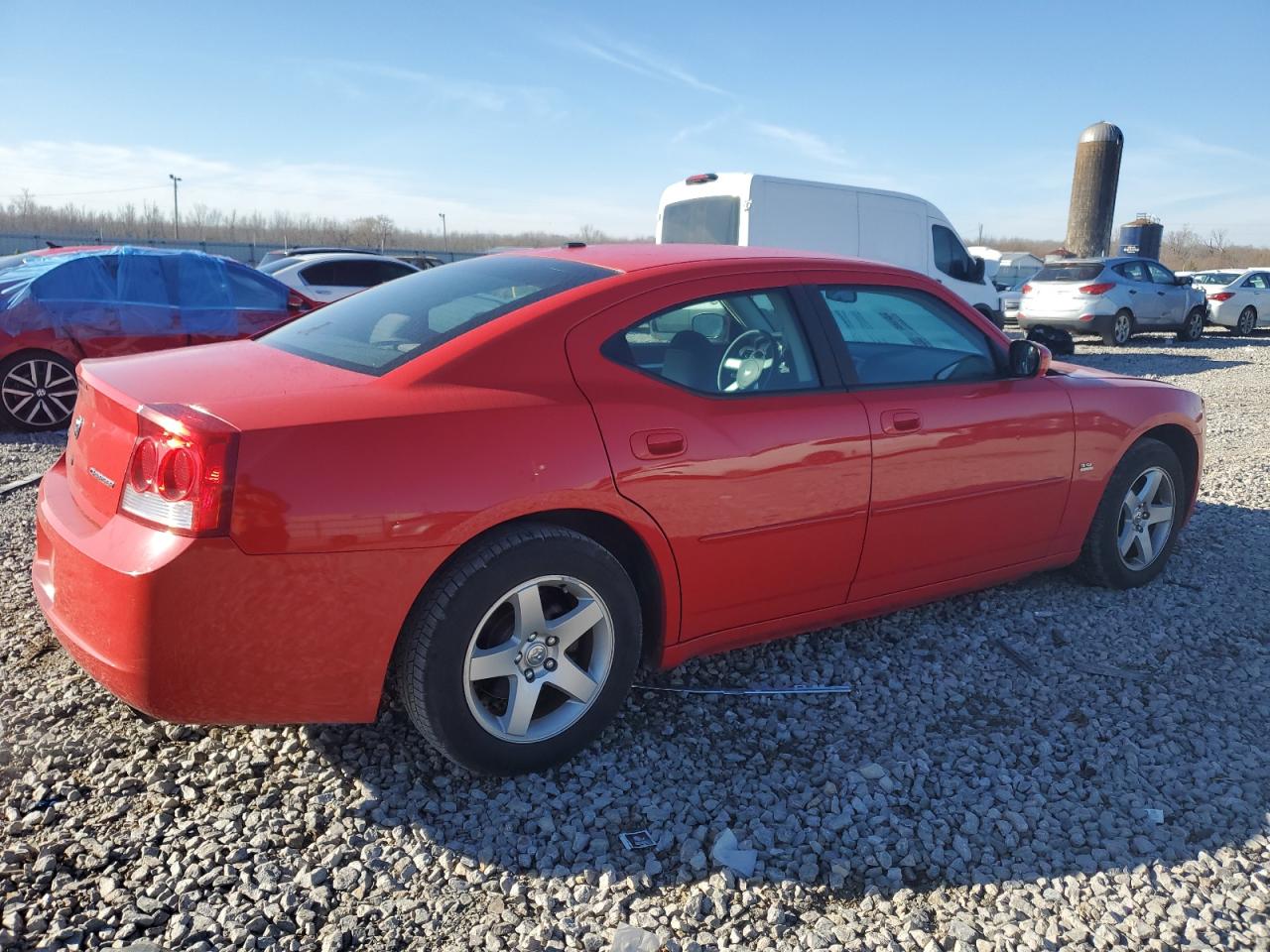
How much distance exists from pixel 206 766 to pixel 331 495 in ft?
3.44

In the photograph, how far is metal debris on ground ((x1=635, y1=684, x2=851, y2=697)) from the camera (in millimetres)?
3436

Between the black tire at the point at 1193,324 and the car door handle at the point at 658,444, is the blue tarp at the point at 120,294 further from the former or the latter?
the black tire at the point at 1193,324

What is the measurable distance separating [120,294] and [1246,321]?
896 inches

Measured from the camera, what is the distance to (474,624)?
266 centimetres

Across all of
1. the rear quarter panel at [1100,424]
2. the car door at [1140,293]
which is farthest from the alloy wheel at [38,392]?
the car door at [1140,293]

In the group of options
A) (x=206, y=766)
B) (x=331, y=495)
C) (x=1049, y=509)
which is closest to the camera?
(x=331, y=495)

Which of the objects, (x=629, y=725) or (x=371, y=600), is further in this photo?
(x=629, y=725)

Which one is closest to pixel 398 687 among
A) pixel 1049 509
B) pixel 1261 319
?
pixel 1049 509

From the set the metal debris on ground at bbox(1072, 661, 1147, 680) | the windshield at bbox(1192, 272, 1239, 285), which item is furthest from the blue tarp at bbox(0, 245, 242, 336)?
the windshield at bbox(1192, 272, 1239, 285)

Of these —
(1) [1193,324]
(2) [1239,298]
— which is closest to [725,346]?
(1) [1193,324]

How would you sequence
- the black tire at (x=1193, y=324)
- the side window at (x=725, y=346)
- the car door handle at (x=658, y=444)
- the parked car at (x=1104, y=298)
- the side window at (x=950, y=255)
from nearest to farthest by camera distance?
the car door handle at (x=658, y=444)
the side window at (x=725, y=346)
the side window at (x=950, y=255)
the parked car at (x=1104, y=298)
the black tire at (x=1193, y=324)

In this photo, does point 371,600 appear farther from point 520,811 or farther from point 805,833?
point 805,833

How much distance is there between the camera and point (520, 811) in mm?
2725

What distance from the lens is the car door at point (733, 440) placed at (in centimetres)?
295
